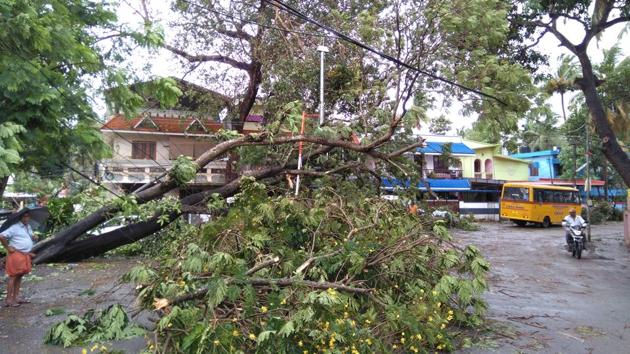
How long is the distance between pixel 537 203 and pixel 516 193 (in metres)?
1.35

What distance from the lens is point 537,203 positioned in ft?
95.9

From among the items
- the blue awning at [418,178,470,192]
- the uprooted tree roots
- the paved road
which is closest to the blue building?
the blue awning at [418,178,470,192]

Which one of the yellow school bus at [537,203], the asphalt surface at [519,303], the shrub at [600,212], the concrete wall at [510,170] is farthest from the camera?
the concrete wall at [510,170]

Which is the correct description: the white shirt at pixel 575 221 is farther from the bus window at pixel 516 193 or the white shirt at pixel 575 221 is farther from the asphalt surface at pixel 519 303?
the bus window at pixel 516 193

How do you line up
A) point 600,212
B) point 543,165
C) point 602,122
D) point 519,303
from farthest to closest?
1. point 543,165
2. point 600,212
3. point 602,122
4. point 519,303

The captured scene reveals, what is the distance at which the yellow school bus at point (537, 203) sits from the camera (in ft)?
95.8

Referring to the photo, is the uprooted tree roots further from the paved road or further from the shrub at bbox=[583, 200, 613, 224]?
the shrub at bbox=[583, 200, 613, 224]

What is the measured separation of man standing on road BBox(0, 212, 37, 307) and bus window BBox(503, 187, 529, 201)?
89.7 ft

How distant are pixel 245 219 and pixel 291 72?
733cm

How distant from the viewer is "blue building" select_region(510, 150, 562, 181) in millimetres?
46312

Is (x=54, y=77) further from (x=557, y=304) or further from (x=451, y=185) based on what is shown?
(x=451, y=185)

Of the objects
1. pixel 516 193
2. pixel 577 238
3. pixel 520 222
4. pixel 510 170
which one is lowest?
pixel 520 222

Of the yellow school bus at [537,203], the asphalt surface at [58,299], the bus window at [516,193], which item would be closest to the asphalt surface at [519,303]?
the asphalt surface at [58,299]

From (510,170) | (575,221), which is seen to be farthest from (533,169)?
(575,221)
